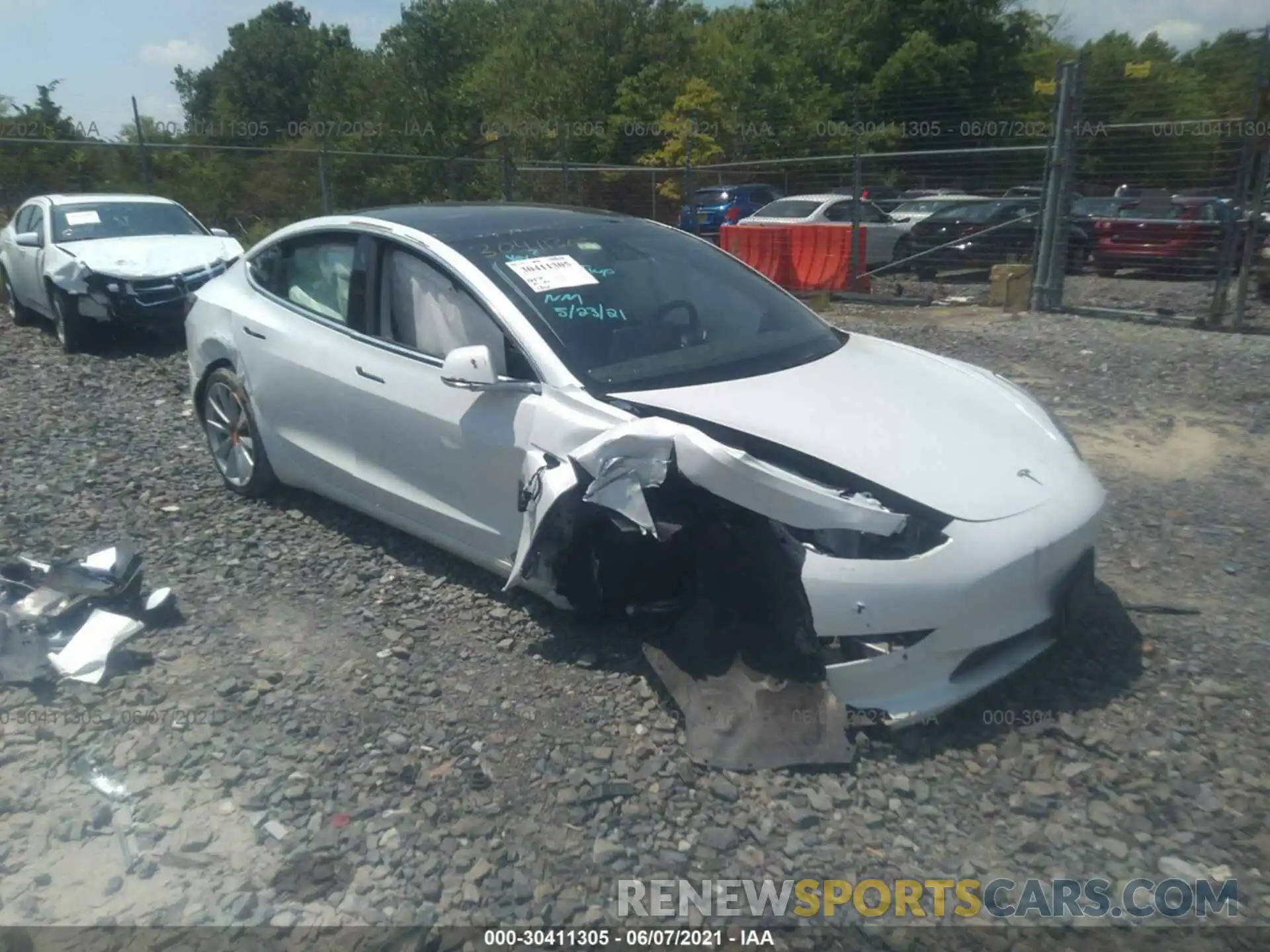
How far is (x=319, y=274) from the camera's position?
16.9ft

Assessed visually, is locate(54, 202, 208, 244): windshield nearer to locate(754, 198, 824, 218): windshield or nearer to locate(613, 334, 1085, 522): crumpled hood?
locate(613, 334, 1085, 522): crumpled hood

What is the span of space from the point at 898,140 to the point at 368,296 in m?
29.7

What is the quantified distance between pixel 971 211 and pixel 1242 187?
18.1 ft

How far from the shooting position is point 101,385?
348 inches

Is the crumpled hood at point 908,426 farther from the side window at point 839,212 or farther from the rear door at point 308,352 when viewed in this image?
the side window at point 839,212

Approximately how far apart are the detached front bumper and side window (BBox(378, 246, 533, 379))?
1.52 m

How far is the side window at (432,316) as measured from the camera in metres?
4.15

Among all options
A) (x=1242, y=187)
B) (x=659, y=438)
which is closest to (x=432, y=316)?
(x=659, y=438)

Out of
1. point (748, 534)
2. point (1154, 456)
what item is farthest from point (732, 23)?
Answer: point (748, 534)

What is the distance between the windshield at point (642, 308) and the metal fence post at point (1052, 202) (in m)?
8.03

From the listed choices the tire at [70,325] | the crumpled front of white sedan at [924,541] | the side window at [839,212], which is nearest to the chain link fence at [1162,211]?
the side window at [839,212]

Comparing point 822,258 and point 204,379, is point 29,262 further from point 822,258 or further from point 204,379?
point 822,258

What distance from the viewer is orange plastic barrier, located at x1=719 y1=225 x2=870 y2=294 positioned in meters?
14.2

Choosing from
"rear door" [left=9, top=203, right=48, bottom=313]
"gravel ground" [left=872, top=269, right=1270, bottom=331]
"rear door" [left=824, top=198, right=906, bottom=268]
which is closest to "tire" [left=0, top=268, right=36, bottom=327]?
"rear door" [left=9, top=203, right=48, bottom=313]
